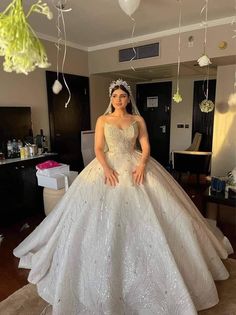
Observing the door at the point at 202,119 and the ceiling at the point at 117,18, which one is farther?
the door at the point at 202,119

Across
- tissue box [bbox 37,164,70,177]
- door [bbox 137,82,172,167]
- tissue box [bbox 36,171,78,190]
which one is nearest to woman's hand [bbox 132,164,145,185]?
tissue box [bbox 36,171,78,190]

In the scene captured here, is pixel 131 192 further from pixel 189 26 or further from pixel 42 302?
pixel 189 26

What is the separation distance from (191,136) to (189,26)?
8.57ft

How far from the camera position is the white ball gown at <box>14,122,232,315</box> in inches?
56.7

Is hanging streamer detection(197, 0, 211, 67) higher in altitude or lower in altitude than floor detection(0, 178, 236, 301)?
higher

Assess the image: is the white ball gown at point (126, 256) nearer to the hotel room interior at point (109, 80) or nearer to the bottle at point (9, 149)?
the hotel room interior at point (109, 80)

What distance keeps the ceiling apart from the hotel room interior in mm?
11

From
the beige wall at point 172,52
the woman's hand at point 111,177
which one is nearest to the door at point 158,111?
the beige wall at point 172,52

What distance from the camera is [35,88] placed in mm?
3580

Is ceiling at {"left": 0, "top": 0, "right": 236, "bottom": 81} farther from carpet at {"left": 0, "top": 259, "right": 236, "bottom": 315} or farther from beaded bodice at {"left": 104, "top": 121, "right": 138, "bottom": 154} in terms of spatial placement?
carpet at {"left": 0, "top": 259, "right": 236, "bottom": 315}

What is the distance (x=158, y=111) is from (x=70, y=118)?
2394 mm

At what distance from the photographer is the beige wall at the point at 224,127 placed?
3668mm

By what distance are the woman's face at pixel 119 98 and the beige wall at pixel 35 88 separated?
2019 millimetres

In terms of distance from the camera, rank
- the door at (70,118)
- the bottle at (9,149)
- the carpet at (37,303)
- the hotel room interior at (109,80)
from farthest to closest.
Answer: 1. the door at (70,118)
2. the bottle at (9,149)
3. the hotel room interior at (109,80)
4. the carpet at (37,303)
